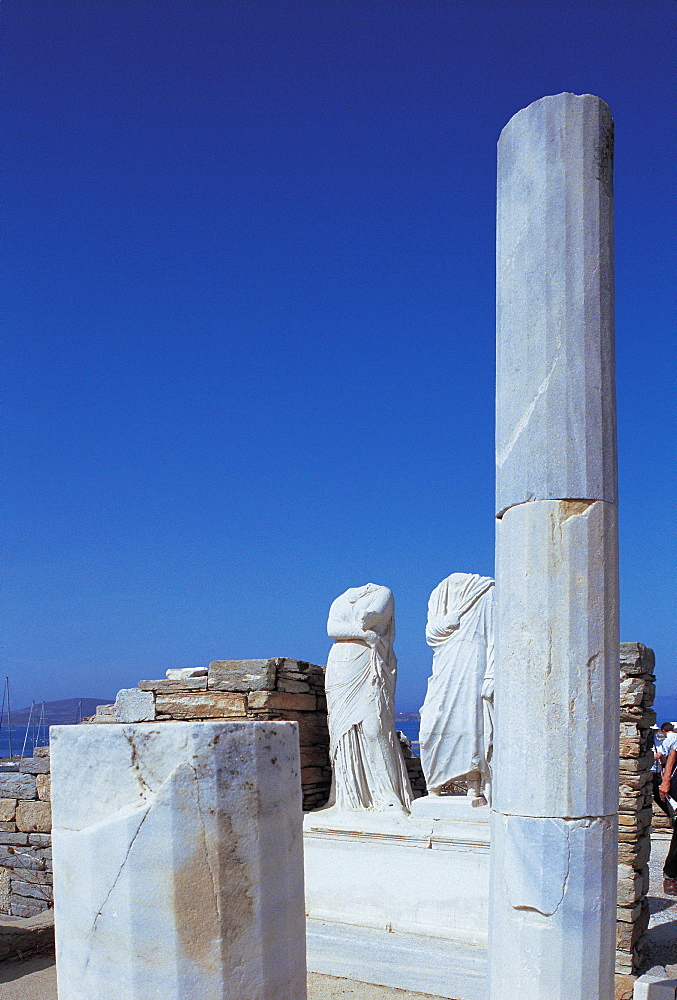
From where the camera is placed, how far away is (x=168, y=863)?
97.7 inches

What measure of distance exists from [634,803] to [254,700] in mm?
3316

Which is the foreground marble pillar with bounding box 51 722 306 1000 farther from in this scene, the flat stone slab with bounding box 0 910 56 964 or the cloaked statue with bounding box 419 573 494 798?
the flat stone slab with bounding box 0 910 56 964

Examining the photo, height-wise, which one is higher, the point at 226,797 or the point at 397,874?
the point at 226,797

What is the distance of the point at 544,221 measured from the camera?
354cm

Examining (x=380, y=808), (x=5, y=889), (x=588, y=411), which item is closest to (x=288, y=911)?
(x=588, y=411)

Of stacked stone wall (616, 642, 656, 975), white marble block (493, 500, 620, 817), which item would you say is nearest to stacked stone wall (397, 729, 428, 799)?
stacked stone wall (616, 642, 656, 975)

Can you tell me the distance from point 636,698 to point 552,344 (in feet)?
11.5

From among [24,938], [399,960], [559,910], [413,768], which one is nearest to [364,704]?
[413,768]

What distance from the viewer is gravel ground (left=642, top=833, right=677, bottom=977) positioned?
5.94 meters

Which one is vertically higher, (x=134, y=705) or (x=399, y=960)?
(x=134, y=705)

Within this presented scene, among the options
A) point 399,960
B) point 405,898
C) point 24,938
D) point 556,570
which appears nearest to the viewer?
point 556,570

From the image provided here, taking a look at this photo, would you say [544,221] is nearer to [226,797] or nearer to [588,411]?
[588,411]

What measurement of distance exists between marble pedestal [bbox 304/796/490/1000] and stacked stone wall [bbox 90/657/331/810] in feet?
3.73

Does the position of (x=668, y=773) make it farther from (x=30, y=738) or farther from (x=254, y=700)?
(x=30, y=738)
